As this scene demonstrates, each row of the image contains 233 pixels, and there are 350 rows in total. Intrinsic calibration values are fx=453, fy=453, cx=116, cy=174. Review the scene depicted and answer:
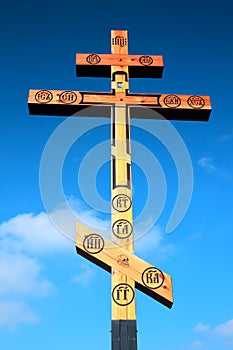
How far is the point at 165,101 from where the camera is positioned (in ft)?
16.5

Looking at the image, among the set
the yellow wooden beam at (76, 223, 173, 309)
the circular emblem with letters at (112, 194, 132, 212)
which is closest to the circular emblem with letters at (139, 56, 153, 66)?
the circular emblem with letters at (112, 194, 132, 212)

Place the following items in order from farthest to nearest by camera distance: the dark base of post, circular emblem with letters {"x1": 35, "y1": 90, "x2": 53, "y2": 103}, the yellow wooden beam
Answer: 1. circular emblem with letters {"x1": 35, "y1": 90, "x2": 53, "y2": 103}
2. the yellow wooden beam
3. the dark base of post

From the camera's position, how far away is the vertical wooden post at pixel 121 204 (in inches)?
153

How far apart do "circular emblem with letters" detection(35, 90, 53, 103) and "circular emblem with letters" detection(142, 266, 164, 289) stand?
6.89 feet

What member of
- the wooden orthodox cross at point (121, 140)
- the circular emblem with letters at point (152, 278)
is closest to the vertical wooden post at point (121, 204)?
the wooden orthodox cross at point (121, 140)

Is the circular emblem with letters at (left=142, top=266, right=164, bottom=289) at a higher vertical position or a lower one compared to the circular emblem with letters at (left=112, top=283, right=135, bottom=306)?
higher

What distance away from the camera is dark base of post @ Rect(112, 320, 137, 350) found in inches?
150

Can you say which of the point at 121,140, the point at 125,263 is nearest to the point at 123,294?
the point at 125,263

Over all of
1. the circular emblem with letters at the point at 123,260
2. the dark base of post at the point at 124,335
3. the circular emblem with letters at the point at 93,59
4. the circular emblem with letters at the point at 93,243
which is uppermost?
the circular emblem with letters at the point at 93,59

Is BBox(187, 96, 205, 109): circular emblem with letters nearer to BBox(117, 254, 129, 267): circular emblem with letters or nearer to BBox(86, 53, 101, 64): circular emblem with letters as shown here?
BBox(86, 53, 101, 64): circular emblem with letters

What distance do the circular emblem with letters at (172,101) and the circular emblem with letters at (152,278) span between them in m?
1.85

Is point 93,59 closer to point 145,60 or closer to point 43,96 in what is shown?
point 145,60

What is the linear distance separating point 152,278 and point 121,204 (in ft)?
2.53

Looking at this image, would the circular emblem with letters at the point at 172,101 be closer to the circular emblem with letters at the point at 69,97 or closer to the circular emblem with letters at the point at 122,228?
the circular emblem with letters at the point at 69,97
